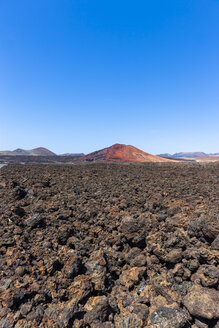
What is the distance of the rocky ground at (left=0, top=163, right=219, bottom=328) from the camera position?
2369 mm

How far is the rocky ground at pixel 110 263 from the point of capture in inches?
93.3

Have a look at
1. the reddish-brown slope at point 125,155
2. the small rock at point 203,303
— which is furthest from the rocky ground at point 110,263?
the reddish-brown slope at point 125,155

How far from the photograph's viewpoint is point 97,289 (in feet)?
9.39

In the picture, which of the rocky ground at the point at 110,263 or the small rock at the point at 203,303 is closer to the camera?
the small rock at the point at 203,303

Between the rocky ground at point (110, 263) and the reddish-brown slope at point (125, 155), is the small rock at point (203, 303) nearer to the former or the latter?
the rocky ground at point (110, 263)

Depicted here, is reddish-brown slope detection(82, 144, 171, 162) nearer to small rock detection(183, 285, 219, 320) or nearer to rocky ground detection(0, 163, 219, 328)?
rocky ground detection(0, 163, 219, 328)

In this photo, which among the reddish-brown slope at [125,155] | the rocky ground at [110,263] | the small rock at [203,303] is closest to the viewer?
the small rock at [203,303]

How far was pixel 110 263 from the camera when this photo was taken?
11.8 feet

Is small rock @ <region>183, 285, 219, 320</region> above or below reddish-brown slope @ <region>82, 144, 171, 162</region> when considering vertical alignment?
below

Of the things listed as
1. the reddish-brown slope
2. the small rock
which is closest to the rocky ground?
the small rock

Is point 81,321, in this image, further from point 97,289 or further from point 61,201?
point 61,201

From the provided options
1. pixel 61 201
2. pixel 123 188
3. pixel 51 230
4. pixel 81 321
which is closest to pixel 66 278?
pixel 81 321

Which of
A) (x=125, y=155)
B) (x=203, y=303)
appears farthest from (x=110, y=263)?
(x=125, y=155)

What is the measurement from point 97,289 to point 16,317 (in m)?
1.15
